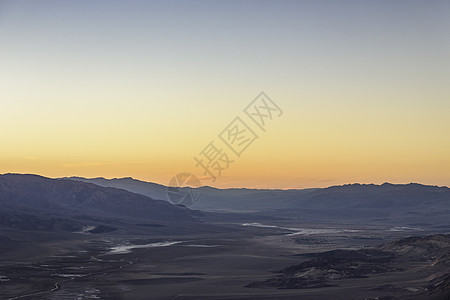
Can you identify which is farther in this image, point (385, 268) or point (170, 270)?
point (170, 270)

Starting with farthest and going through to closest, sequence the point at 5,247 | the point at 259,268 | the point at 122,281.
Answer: the point at 5,247 → the point at 259,268 → the point at 122,281

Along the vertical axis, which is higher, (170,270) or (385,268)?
(170,270)

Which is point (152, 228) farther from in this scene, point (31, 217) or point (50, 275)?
point (50, 275)

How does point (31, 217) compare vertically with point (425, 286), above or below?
above

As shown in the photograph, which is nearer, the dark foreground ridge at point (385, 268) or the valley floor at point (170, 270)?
the dark foreground ridge at point (385, 268)

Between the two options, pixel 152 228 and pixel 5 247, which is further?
pixel 152 228

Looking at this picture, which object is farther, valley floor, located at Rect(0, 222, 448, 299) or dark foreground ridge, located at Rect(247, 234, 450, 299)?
valley floor, located at Rect(0, 222, 448, 299)

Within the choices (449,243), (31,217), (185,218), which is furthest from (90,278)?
(185,218)

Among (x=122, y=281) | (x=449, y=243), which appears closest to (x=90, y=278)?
(x=122, y=281)

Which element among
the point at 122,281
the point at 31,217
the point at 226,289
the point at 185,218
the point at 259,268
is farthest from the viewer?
the point at 185,218
